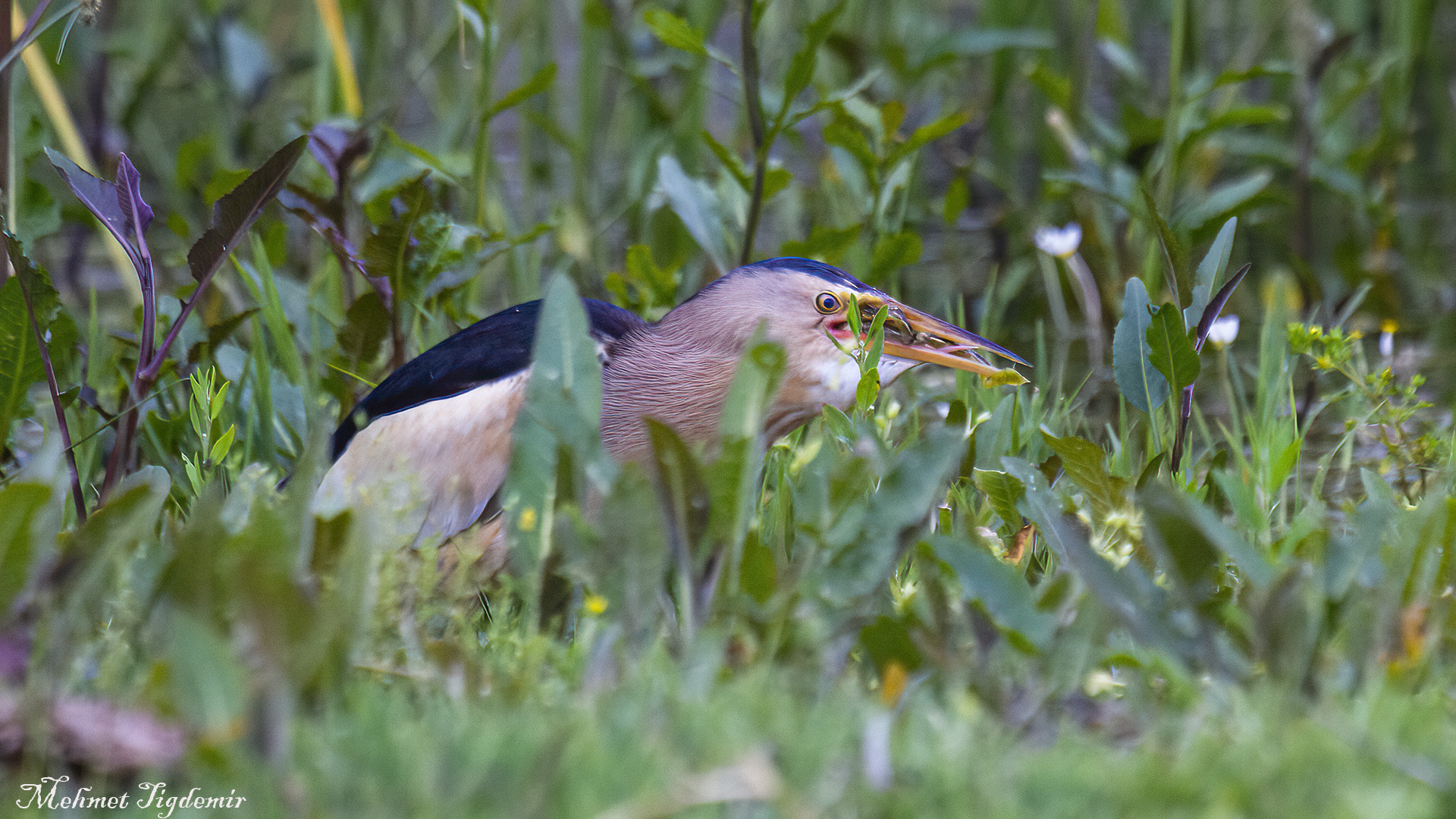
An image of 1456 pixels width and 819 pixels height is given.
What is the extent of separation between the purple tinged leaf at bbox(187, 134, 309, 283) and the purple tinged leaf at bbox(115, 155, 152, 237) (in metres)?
0.09

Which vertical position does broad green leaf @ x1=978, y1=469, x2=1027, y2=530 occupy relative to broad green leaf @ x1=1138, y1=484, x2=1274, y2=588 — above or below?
above

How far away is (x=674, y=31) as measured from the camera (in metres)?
2.57

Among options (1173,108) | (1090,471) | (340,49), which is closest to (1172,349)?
(1090,471)

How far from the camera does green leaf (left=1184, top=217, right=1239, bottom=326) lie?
217 cm

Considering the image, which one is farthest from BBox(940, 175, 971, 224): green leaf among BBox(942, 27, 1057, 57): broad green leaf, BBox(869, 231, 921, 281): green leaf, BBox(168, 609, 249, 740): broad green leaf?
BBox(168, 609, 249, 740): broad green leaf

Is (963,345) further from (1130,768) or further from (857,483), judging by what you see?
(1130,768)

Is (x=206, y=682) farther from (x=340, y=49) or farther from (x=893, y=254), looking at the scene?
(x=340, y=49)

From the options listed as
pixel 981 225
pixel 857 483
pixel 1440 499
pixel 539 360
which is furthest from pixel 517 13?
pixel 1440 499

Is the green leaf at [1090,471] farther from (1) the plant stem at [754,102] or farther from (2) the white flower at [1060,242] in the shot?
(2) the white flower at [1060,242]

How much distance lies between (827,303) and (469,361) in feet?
1.95

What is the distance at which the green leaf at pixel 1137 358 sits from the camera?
2.22m

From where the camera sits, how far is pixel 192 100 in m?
6.15

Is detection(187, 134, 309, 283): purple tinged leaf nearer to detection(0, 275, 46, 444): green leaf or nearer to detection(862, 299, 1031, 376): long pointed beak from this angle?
detection(0, 275, 46, 444): green leaf

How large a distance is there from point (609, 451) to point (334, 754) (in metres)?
1.00
